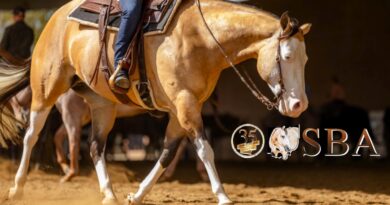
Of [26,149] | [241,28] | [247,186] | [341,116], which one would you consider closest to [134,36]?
[241,28]

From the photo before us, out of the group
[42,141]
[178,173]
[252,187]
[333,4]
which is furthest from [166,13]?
[333,4]

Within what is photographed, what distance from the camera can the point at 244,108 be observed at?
20.0m

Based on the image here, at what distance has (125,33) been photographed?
23.1 feet

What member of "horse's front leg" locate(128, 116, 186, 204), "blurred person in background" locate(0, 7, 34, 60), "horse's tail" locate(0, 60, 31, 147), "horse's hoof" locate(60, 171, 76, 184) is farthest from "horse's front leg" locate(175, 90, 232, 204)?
"blurred person in background" locate(0, 7, 34, 60)

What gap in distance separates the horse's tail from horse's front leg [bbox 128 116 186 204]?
2.54m

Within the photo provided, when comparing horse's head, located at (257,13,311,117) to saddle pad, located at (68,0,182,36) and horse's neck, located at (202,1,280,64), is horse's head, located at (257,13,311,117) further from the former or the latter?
saddle pad, located at (68,0,182,36)

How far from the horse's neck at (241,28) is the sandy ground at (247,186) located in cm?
234

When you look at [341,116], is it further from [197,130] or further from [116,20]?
[197,130]

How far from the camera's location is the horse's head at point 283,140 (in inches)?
293

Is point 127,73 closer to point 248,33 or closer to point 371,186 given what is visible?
point 248,33

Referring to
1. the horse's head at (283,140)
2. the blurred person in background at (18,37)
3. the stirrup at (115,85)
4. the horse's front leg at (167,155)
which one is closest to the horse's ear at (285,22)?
the horse's head at (283,140)

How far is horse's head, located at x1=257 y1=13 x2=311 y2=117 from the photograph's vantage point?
21.0 feet

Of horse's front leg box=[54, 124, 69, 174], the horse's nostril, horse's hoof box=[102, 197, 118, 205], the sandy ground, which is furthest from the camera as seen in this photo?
horse's front leg box=[54, 124, 69, 174]

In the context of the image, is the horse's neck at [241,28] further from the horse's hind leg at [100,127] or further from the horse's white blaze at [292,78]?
the horse's hind leg at [100,127]
